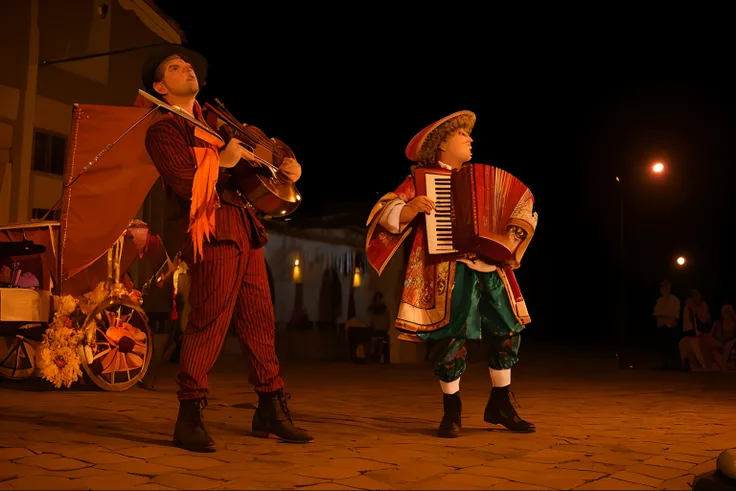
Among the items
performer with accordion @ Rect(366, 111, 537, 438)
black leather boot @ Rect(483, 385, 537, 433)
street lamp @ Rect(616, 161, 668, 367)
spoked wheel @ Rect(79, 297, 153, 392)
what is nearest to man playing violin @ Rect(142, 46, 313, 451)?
performer with accordion @ Rect(366, 111, 537, 438)

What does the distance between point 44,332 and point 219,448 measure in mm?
4237

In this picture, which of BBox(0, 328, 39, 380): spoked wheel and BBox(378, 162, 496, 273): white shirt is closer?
BBox(378, 162, 496, 273): white shirt

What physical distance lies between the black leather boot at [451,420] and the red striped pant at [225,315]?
41.0 inches

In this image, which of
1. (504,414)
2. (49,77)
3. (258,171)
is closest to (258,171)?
(258,171)

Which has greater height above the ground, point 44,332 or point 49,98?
point 49,98

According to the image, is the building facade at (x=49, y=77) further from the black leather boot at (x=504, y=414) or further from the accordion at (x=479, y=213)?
the black leather boot at (x=504, y=414)

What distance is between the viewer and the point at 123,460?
405 cm

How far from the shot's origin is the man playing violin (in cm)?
450

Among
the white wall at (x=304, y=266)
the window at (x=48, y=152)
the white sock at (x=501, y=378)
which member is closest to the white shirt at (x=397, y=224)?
the white sock at (x=501, y=378)

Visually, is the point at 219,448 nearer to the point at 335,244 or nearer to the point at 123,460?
the point at 123,460

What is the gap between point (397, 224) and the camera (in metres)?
5.45

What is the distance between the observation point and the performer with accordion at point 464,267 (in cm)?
536

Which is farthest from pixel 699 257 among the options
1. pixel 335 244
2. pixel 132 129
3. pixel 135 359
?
pixel 132 129

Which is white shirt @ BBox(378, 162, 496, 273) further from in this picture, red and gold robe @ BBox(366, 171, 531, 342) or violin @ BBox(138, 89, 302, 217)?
violin @ BBox(138, 89, 302, 217)
